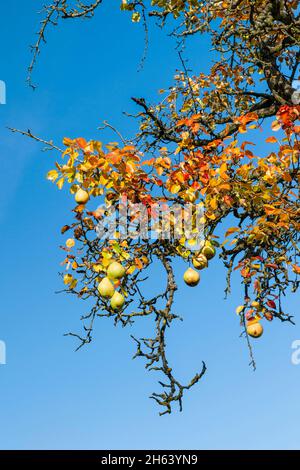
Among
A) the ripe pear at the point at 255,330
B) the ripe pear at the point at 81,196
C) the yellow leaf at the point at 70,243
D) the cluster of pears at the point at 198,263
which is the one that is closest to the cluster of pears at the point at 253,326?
the ripe pear at the point at 255,330

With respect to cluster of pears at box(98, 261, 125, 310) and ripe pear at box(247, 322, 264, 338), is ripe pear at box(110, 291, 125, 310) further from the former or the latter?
ripe pear at box(247, 322, 264, 338)

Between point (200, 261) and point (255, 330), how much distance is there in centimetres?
109

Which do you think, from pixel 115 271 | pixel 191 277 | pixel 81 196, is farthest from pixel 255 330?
pixel 81 196

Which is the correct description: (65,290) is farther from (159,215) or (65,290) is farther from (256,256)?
(256,256)

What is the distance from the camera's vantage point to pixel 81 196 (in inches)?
245

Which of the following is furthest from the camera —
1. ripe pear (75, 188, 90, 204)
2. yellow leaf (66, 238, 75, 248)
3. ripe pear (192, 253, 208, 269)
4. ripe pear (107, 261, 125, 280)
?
yellow leaf (66, 238, 75, 248)

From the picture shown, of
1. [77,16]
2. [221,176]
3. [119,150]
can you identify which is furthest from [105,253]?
[77,16]

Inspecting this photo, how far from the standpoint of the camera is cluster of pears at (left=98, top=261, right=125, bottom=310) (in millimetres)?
5926

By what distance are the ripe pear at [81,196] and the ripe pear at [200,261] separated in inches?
54.2

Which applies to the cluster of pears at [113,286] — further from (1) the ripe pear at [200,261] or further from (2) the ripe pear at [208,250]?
(2) the ripe pear at [208,250]

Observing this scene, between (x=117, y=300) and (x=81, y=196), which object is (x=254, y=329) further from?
(x=81, y=196)

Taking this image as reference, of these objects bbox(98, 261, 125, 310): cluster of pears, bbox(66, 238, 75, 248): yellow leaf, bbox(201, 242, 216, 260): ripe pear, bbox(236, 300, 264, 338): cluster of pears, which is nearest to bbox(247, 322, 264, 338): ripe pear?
bbox(236, 300, 264, 338): cluster of pears

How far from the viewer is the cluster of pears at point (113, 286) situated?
5926 millimetres

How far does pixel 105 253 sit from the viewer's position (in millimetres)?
6176
